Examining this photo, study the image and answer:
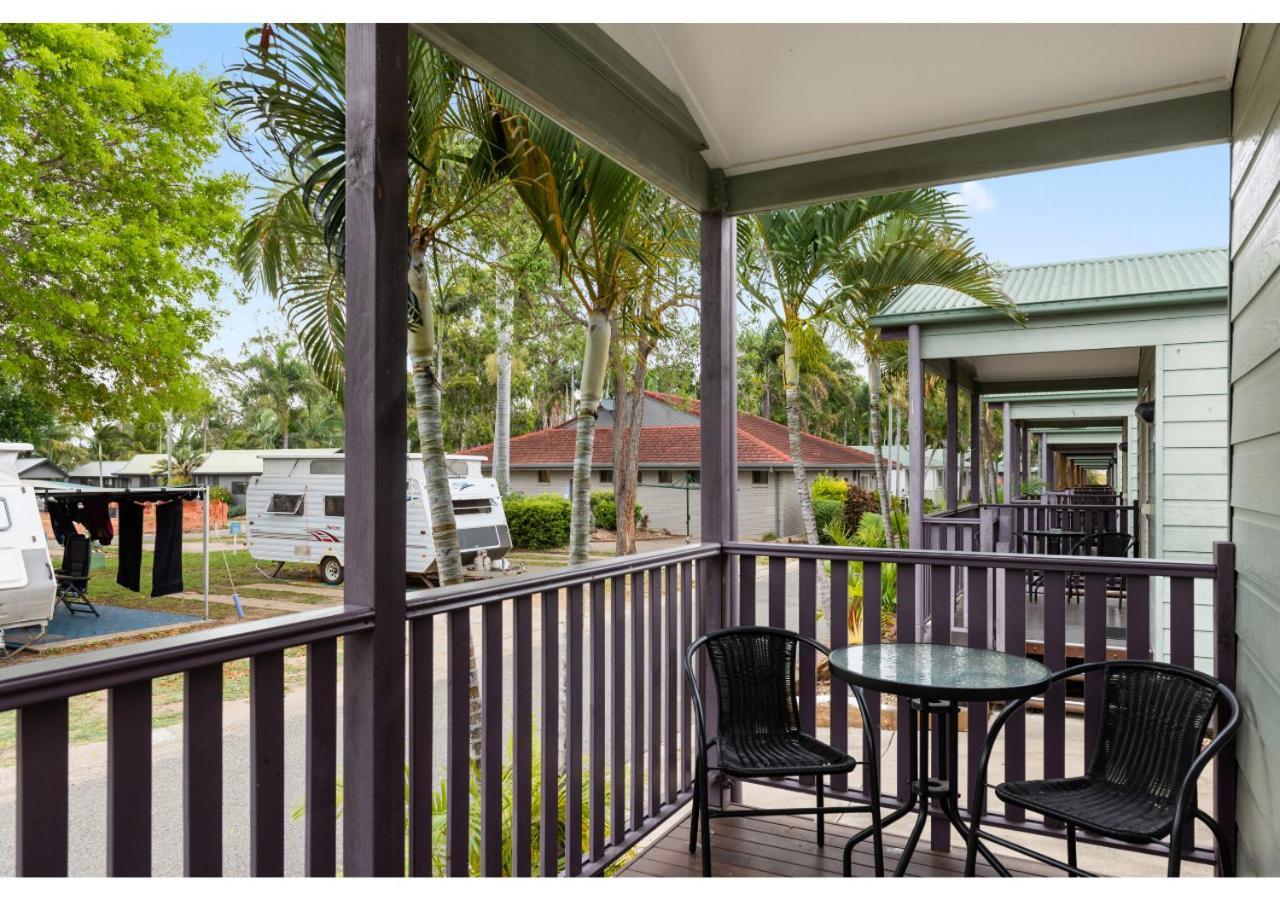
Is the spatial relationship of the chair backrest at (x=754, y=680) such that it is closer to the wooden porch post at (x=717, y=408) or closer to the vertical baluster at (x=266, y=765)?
the wooden porch post at (x=717, y=408)

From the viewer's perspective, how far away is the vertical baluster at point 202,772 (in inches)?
51.6

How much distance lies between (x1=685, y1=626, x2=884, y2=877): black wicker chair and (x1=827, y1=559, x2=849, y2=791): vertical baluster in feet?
0.46

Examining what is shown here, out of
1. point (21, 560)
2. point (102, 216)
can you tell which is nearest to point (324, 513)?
point (21, 560)

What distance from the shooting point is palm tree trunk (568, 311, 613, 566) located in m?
4.37

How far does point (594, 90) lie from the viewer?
2.49 metres

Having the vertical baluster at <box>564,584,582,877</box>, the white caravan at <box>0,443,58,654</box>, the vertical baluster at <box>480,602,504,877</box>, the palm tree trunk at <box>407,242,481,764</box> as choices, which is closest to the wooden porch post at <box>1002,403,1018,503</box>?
the palm tree trunk at <box>407,242,481,764</box>

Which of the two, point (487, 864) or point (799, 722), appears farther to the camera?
point (799, 722)

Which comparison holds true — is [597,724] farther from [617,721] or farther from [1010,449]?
[1010,449]

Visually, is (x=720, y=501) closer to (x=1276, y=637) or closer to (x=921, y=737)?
(x=921, y=737)

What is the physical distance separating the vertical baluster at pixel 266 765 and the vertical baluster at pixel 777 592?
1.96 metres

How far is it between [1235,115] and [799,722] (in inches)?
93.9

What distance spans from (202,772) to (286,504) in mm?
13629
